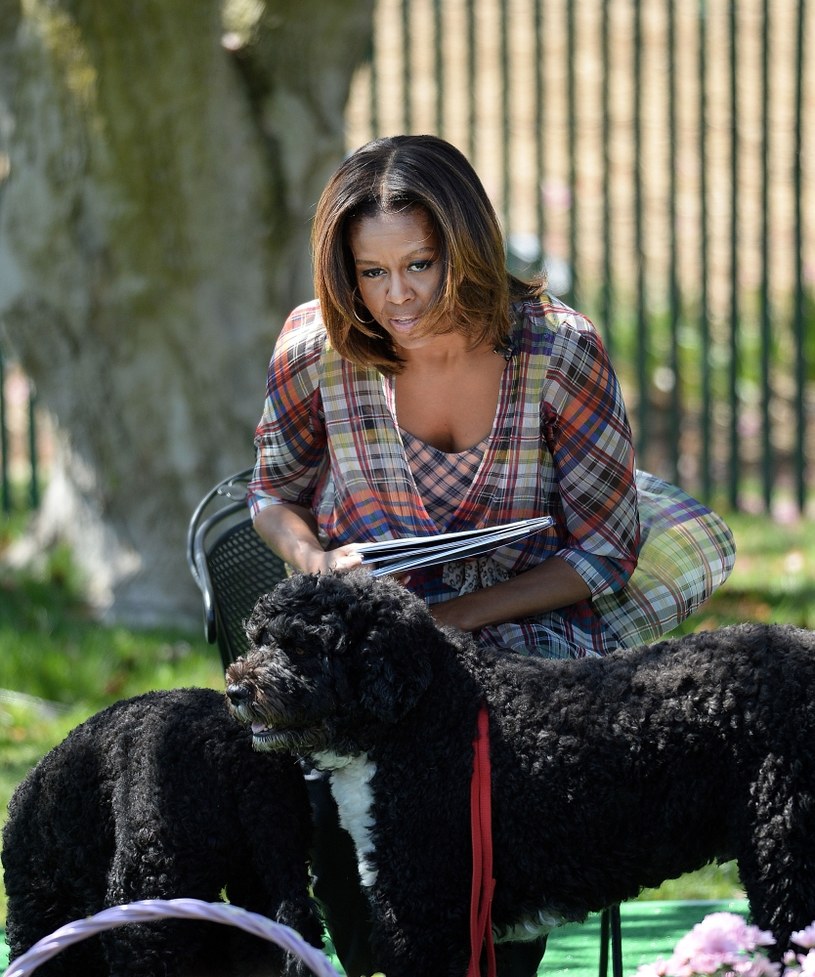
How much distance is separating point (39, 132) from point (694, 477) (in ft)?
15.2

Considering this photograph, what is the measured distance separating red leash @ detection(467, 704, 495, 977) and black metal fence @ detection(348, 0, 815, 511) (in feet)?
12.5

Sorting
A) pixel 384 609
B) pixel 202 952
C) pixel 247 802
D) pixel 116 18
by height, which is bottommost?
pixel 202 952

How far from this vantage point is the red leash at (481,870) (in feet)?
8.04

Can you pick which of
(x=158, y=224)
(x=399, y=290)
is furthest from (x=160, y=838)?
(x=158, y=224)

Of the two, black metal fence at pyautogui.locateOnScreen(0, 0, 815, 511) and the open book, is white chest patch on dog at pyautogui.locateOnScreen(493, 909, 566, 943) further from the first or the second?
black metal fence at pyautogui.locateOnScreen(0, 0, 815, 511)

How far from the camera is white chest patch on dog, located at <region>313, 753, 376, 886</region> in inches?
101

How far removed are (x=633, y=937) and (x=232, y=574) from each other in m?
1.43

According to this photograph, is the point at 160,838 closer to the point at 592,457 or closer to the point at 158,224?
the point at 592,457

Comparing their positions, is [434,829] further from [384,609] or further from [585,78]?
[585,78]

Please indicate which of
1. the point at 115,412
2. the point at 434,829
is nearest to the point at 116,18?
the point at 115,412

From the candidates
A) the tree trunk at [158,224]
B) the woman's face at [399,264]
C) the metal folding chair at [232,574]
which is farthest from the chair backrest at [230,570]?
the tree trunk at [158,224]

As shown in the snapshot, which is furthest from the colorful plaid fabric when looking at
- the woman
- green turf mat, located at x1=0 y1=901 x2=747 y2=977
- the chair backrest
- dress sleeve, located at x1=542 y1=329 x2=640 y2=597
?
green turf mat, located at x1=0 y1=901 x2=747 y2=977

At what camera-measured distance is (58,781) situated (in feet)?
9.02

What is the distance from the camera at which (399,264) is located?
299cm
